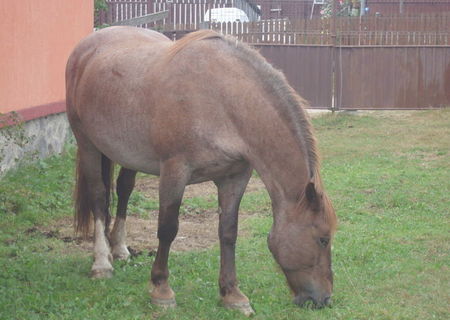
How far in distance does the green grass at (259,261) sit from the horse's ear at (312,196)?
2.39 feet

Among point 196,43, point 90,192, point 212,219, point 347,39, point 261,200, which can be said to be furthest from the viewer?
point 347,39

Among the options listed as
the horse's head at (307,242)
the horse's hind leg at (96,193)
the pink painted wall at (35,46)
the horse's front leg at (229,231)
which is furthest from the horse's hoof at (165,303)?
the pink painted wall at (35,46)

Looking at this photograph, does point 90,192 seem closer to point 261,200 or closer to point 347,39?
point 261,200

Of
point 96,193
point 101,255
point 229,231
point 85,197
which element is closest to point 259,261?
point 229,231

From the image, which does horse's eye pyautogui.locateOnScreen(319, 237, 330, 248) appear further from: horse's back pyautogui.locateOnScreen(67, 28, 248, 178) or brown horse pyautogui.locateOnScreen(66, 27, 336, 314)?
horse's back pyautogui.locateOnScreen(67, 28, 248, 178)

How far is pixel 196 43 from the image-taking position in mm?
5285

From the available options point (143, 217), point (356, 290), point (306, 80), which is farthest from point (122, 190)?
point (306, 80)

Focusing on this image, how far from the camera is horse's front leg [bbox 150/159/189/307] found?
5074mm

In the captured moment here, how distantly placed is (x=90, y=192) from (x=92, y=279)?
0.80 metres

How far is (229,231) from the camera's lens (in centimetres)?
534

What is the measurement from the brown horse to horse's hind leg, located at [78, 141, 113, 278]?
61 cm

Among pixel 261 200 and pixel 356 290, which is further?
pixel 261 200

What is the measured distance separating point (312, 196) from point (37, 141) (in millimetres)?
6057

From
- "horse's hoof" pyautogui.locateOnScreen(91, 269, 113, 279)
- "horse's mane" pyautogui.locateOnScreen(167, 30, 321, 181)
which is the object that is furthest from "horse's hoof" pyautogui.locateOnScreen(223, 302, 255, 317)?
"horse's hoof" pyautogui.locateOnScreen(91, 269, 113, 279)
